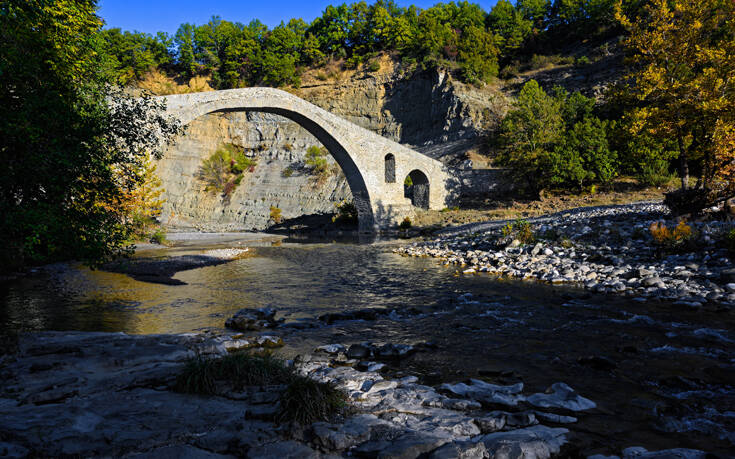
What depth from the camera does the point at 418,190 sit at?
3058 centimetres

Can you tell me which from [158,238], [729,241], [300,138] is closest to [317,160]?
[300,138]

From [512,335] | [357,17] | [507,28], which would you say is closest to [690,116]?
[512,335]

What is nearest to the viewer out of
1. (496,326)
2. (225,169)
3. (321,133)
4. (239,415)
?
(239,415)

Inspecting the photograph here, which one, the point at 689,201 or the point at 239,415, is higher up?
the point at 689,201

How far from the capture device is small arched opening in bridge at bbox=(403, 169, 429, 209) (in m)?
29.9

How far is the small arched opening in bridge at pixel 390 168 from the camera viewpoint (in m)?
27.5

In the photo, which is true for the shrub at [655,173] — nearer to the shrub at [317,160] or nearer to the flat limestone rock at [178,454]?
the flat limestone rock at [178,454]

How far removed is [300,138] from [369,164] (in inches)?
768

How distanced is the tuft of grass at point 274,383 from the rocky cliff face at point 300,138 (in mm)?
31069

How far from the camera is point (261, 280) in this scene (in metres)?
11.1

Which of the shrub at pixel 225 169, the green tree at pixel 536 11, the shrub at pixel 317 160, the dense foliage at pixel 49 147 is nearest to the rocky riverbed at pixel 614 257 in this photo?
the dense foliage at pixel 49 147

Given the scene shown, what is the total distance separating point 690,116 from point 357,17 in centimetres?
5200

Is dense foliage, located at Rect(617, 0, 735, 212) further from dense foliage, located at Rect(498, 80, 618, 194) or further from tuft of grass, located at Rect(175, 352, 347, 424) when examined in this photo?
tuft of grass, located at Rect(175, 352, 347, 424)

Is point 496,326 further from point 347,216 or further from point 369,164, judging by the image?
point 347,216
